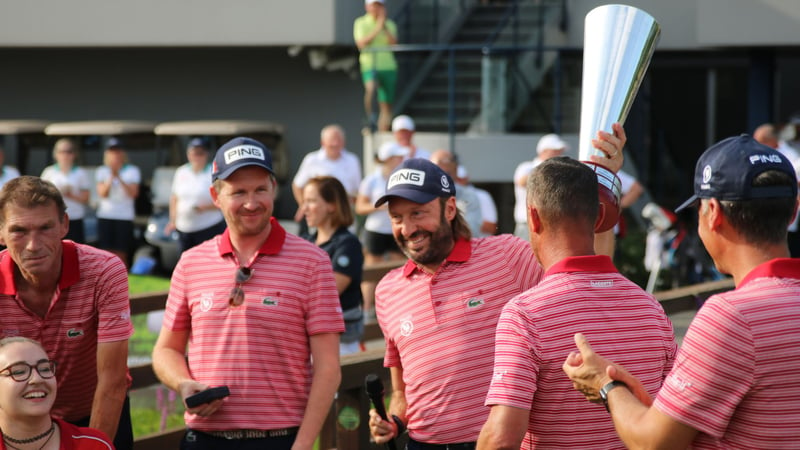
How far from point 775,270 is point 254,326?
198 cm

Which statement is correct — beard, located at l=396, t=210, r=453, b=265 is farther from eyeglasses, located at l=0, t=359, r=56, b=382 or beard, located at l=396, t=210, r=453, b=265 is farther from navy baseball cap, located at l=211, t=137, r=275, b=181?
eyeglasses, located at l=0, t=359, r=56, b=382

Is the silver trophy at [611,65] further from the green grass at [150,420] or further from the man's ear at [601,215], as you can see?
the green grass at [150,420]

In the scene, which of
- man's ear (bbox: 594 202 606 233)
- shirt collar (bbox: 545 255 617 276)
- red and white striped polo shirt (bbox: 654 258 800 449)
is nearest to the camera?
red and white striped polo shirt (bbox: 654 258 800 449)

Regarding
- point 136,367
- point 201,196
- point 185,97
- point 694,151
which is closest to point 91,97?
point 185,97

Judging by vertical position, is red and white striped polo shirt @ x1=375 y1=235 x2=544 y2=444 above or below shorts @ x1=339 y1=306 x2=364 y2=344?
above

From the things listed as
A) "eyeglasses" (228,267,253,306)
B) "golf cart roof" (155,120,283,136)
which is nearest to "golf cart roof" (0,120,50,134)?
"golf cart roof" (155,120,283,136)

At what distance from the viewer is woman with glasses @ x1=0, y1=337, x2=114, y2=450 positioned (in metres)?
4.10

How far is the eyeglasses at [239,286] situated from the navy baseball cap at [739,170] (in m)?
1.83

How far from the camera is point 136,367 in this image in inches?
253

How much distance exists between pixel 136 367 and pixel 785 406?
13.8 feet

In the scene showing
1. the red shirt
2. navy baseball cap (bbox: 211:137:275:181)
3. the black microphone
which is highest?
navy baseball cap (bbox: 211:137:275:181)

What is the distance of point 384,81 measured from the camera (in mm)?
16375

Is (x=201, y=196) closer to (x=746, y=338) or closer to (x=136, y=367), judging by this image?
(x=136, y=367)

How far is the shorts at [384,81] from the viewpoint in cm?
1634
